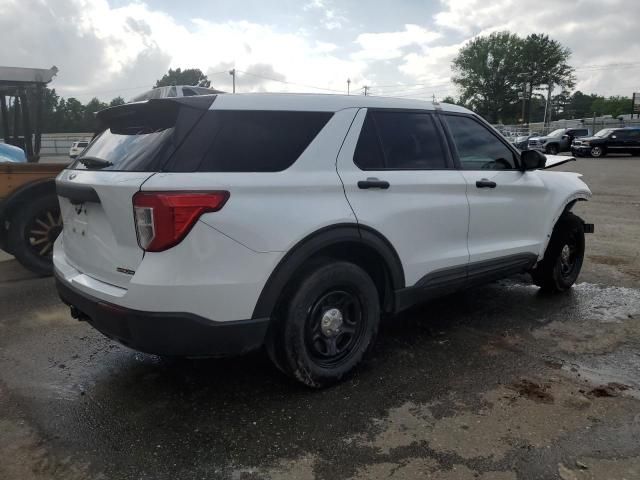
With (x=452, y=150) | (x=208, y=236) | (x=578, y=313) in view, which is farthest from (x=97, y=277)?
(x=578, y=313)

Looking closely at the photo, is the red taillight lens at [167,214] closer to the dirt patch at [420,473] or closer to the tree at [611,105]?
the dirt patch at [420,473]

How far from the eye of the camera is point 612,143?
28.6 metres

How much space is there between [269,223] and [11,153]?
5.82m

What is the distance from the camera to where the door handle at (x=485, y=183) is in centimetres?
395

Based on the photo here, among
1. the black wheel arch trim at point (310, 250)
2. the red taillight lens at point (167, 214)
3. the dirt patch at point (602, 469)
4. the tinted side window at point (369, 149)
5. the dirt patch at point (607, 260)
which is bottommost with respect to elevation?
the dirt patch at point (607, 260)

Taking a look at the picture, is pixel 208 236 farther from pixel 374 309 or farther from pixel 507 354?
pixel 507 354

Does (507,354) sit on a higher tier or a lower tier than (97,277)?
lower

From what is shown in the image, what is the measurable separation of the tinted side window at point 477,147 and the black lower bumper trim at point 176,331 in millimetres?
2150

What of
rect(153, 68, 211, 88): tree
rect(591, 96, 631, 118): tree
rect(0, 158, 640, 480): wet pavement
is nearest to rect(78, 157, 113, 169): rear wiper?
rect(0, 158, 640, 480): wet pavement

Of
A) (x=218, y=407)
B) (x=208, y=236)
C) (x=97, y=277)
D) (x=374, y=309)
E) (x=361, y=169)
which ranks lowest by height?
(x=218, y=407)

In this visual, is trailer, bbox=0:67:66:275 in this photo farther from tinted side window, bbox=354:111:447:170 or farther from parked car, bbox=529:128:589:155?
parked car, bbox=529:128:589:155

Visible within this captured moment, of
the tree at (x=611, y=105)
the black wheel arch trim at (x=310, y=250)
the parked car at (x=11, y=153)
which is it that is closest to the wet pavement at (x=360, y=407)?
the black wheel arch trim at (x=310, y=250)

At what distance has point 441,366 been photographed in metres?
3.60

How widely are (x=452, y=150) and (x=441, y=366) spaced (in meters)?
1.57
